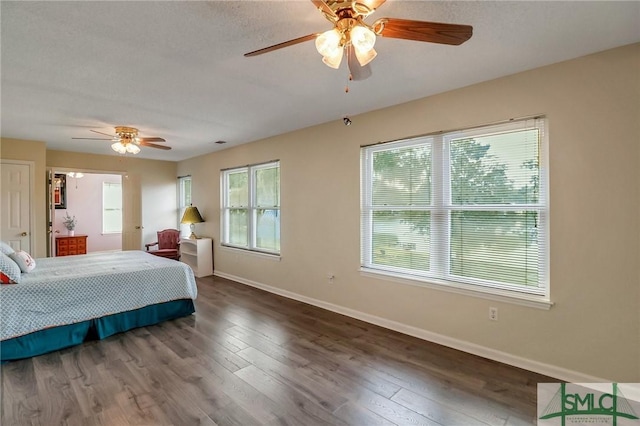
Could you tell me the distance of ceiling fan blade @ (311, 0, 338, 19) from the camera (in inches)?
53.2

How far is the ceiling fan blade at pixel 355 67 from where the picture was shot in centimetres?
168

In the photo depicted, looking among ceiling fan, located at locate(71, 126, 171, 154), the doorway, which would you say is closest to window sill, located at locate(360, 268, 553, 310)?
ceiling fan, located at locate(71, 126, 171, 154)

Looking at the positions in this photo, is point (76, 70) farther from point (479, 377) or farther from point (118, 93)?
point (479, 377)

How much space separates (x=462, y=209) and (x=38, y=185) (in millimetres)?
6056

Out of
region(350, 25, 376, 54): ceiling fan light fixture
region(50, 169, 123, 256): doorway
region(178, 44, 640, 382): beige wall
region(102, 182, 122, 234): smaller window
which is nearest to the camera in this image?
region(350, 25, 376, 54): ceiling fan light fixture

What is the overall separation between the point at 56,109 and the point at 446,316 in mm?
4634

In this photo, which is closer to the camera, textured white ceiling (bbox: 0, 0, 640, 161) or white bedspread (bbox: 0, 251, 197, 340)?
textured white ceiling (bbox: 0, 0, 640, 161)

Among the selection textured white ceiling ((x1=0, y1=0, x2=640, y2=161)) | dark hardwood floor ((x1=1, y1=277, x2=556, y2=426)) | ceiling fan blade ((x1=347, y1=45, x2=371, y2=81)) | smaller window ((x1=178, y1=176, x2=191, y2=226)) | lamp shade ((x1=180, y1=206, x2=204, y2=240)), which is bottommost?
dark hardwood floor ((x1=1, y1=277, x2=556, y2=426))

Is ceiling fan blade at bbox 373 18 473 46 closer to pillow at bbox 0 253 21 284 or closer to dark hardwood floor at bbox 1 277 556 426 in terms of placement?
dark hardwood floor at bbox 1 277 556 426

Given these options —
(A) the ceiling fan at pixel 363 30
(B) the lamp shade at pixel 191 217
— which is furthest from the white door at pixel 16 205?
(A) the ceiling fan at pixel 363 30

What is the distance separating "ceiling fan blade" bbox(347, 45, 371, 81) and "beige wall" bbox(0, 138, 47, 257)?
545 cm

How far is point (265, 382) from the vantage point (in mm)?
2324

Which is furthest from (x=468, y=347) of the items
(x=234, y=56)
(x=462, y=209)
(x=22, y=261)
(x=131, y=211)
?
(x=131, y=211)

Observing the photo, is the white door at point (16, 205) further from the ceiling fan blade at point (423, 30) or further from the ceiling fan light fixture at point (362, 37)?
the ceiling fan blade at point (423, 30)
